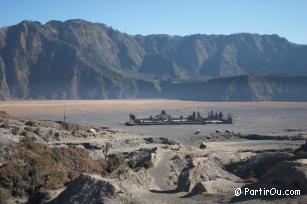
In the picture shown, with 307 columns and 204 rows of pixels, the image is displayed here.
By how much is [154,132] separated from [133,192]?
51.7 meters

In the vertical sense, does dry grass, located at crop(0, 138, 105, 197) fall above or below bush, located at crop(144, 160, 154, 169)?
above

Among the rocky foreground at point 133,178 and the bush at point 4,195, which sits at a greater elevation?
the rocky foreground at point 133,178

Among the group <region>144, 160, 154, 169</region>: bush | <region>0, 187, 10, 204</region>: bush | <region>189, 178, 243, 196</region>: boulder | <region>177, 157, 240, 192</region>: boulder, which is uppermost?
<region>189, 178, 243, 196</region>: boulder

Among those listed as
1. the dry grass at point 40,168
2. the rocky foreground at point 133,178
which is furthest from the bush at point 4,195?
the dry grass at point 40,168

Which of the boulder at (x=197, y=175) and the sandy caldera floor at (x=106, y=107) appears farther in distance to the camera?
the sandy caldera floor at (x=106, y=107)

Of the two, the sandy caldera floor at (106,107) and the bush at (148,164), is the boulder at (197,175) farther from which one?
the sandy caldera floor at (106,107)

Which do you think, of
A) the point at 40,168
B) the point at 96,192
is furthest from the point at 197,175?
the point at 96,192

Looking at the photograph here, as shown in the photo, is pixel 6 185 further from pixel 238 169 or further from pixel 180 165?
pixel 238 169

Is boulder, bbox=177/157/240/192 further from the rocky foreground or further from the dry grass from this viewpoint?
the dry grass
